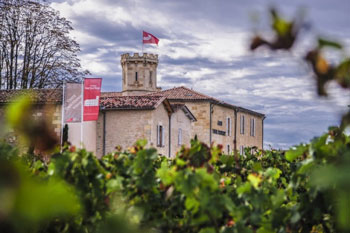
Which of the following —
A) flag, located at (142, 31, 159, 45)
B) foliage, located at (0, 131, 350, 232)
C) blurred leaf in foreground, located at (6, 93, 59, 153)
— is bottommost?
foliage, located at (0, 131, 350, 232)

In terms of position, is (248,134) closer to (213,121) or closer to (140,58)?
(213,121)

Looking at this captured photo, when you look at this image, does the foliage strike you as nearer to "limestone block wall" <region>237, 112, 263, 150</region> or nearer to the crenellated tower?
"limestone block wall" <region>237, 112, 263, 150</region>

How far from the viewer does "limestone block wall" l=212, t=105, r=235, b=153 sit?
3866 cm

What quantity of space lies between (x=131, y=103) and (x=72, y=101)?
11.6 feet

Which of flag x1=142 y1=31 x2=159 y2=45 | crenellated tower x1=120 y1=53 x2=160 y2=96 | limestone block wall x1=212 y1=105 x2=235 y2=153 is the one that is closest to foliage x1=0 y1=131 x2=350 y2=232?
limestone block wall x1=212 y1=105 x2=235 y2=153

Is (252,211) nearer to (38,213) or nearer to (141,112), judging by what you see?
(38,213)

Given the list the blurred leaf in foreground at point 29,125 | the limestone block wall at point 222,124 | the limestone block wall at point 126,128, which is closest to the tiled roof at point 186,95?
the limestone block wall at point 222,124

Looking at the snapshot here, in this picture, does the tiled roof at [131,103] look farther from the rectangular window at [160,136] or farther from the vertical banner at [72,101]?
the vertical banner at [72,101]

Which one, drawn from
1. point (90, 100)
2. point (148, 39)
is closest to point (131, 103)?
point (90, 100)

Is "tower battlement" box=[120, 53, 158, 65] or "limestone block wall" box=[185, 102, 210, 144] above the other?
"tower battlement" box=[120, 53, 158, 65]

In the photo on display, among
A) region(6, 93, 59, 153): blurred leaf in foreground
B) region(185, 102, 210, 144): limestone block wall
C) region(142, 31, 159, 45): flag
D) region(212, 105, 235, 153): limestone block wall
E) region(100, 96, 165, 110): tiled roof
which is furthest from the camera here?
region(142, 31, 159, 45): flag

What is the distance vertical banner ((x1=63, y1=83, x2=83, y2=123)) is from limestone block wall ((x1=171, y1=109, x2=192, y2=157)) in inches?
291

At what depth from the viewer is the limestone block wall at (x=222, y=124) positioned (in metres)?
38.7

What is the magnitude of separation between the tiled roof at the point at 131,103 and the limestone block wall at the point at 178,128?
3.36 m
